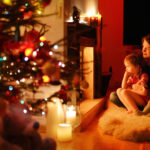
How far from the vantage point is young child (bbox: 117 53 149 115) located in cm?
206

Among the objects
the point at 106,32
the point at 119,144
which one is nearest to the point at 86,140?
the point at 119,144

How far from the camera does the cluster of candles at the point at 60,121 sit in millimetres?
1555

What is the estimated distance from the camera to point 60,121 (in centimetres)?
171

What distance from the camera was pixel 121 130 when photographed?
1676 mm

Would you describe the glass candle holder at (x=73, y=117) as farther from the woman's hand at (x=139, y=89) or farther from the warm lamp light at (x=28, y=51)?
the warm lamp light at (x=28, y=51)

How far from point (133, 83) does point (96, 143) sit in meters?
0.94

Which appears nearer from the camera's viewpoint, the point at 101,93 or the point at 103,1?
the point at 101,93

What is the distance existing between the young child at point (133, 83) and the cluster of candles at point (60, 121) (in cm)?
58

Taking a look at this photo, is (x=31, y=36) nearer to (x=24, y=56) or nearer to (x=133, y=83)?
(x=24, y=56)

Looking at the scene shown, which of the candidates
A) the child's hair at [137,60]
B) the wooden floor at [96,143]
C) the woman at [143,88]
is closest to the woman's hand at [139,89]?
the woman at [143,88]

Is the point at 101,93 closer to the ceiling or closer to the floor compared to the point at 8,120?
closer to the floor

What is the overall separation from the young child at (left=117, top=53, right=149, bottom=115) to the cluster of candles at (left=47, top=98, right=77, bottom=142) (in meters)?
0.58

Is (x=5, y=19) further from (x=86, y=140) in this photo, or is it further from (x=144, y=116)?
(x=144, y=116)

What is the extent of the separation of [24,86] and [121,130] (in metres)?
0.90
